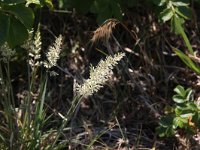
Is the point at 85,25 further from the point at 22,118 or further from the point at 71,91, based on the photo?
the point at 22,118

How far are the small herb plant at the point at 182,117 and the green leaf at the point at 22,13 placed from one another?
2.37 ft

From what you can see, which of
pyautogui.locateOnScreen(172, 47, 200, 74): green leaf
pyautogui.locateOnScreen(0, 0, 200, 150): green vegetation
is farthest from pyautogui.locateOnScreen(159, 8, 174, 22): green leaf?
pyautogui.locateOnScreen(172, 47, 200, 74): green leaf

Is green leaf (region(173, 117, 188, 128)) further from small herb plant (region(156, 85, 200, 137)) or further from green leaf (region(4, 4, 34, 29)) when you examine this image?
green leaf (region(4, 4, 34, 29))

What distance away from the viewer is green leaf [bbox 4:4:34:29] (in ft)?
6.13

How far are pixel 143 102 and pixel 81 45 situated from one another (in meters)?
0.46

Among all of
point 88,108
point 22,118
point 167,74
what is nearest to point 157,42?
point 167,74

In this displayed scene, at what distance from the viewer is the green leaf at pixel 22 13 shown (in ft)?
6.13

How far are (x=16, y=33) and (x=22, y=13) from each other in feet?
0.26

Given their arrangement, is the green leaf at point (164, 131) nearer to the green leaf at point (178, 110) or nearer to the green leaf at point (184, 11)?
the green leaf at point (178, 110)

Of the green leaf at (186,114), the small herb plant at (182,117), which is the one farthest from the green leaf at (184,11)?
the green leaf at (186,114)

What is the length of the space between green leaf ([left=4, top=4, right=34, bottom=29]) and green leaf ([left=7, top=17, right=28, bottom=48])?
0.03 meters

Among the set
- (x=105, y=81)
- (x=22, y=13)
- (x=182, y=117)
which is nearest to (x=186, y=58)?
(x=182, y=117)

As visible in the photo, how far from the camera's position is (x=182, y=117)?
7.09ft

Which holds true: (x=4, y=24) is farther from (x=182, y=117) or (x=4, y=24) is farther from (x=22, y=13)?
(x=182, y=117)
